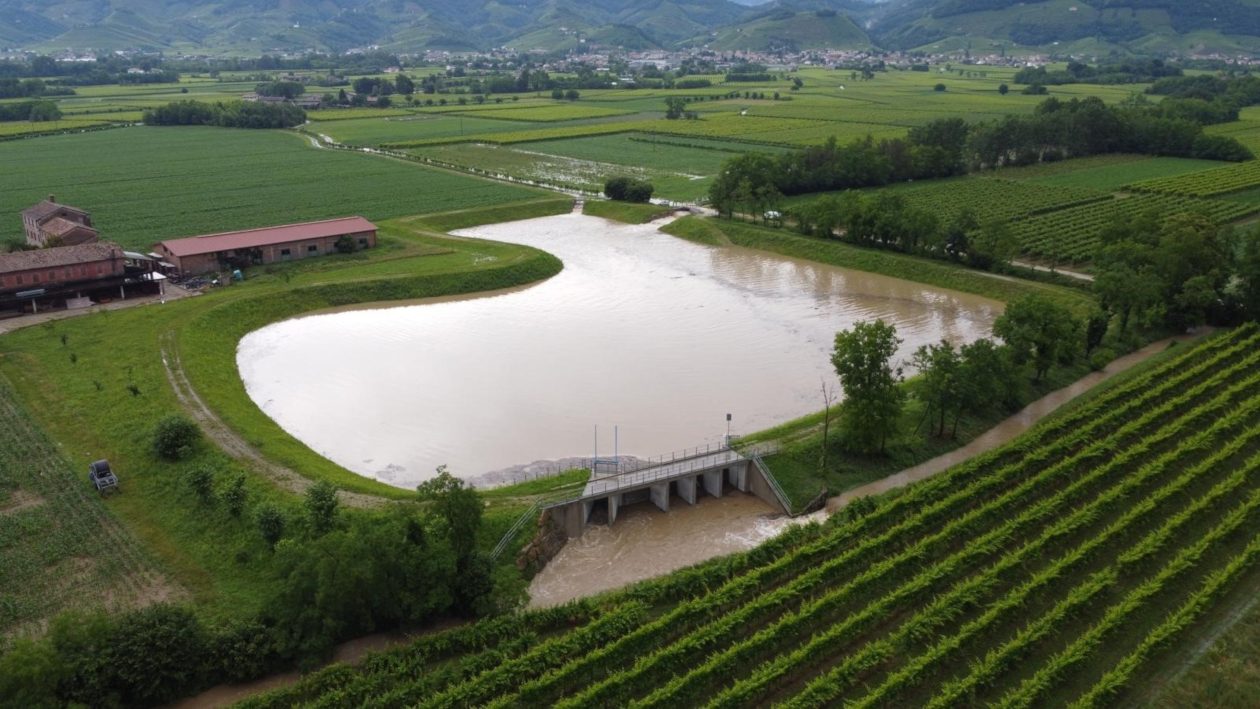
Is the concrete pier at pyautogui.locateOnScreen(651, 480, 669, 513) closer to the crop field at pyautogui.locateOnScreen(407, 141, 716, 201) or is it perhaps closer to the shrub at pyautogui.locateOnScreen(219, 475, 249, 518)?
the shrub at pyautogui.locateOnScreen(219, 475, 249, 518)

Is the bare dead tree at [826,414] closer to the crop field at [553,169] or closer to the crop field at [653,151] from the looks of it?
the crop field at [553,169]

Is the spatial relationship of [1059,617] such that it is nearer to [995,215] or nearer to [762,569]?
[762,569]

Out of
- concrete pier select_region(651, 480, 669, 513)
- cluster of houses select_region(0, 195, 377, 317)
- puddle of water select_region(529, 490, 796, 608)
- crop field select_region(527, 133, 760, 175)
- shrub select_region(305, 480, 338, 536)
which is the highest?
crop field select_region(527, 133, 760, 175)

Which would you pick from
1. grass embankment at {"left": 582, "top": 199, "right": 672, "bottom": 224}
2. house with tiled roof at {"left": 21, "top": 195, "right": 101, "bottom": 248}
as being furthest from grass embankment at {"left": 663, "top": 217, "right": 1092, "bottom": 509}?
house with tiled roof at {"left": 21, "top": 195, "right": 101, "bottom": 248}

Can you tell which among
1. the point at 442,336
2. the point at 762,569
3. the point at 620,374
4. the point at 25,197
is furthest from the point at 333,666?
the point at 25,197

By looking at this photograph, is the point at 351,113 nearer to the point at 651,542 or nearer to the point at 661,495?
the point at 661,495

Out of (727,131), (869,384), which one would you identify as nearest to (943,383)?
(869,384)

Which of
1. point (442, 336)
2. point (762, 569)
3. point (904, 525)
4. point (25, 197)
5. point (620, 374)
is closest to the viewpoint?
point (762, 569)
